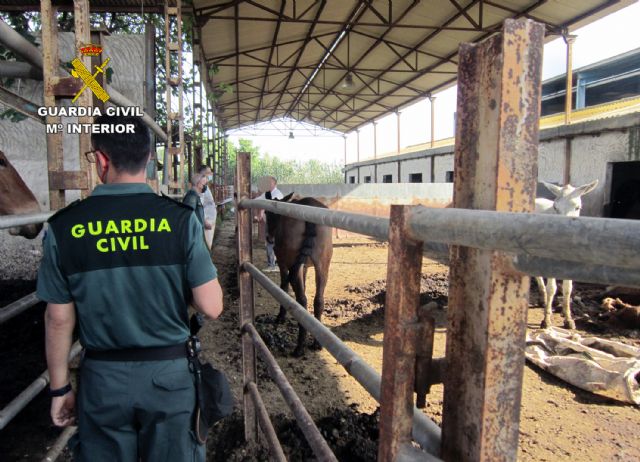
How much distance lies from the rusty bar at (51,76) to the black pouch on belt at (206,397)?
1.54 m

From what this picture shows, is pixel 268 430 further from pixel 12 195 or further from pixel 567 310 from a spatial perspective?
pixel 567 310

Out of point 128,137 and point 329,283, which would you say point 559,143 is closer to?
point 329,283

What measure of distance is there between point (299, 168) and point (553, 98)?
86.3 ft

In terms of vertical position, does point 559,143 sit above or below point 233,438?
above

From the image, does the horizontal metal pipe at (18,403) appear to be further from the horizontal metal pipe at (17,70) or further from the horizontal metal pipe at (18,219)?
the horizontal metal pipe at (17,70)

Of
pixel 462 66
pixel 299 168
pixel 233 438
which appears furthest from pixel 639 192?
pixel 299 168

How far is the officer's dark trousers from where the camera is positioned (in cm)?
146

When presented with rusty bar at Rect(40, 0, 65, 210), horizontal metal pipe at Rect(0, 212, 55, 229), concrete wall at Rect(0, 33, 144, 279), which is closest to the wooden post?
rusty bar at Rect(40, 0, 65, 210)

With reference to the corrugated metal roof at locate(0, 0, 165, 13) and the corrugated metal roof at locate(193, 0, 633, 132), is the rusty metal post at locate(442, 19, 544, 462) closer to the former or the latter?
the corrugated metal roof at locate(0, 0, 165, 13)

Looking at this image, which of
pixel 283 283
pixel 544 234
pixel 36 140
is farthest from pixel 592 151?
pixel 36 140

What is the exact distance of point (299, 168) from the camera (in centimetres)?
4031

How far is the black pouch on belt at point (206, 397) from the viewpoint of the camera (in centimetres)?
159

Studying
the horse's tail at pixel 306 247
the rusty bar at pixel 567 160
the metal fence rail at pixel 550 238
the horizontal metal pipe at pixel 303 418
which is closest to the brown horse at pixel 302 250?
the horse's tail at pixel 306 247

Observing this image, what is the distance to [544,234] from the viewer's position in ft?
1.70
